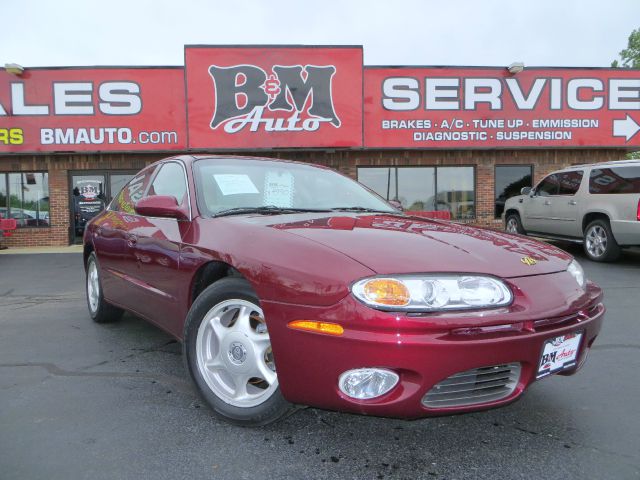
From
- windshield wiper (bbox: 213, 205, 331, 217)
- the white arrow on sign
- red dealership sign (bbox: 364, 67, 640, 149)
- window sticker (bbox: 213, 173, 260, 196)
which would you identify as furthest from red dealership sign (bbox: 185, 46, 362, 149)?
windshield wiper (bbox: 213, 205, 331, 217)

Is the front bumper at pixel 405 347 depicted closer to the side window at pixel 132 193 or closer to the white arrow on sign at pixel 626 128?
the side window at pixel 132 193

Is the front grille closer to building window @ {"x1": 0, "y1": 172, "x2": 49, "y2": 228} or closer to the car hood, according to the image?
the car hood

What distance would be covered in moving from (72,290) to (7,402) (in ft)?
13.7

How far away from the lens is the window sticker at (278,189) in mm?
3148

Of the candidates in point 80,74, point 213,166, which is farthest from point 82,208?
point 213,166

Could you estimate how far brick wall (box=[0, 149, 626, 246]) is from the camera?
1333cm

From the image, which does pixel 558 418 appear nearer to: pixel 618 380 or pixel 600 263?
pixel 618 380

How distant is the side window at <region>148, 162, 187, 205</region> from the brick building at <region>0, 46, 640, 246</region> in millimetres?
8887

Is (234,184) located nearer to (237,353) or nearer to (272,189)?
(272,189)

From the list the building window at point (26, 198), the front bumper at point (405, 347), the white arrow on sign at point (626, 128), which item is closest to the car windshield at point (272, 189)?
the front bumper at point (405, 347)

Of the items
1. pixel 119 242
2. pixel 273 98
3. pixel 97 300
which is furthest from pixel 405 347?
pixel 273 98

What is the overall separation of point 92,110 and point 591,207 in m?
11.4

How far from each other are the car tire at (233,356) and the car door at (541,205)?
9.12 meters

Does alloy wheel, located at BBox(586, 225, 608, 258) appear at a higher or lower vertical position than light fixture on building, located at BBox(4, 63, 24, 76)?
lower
